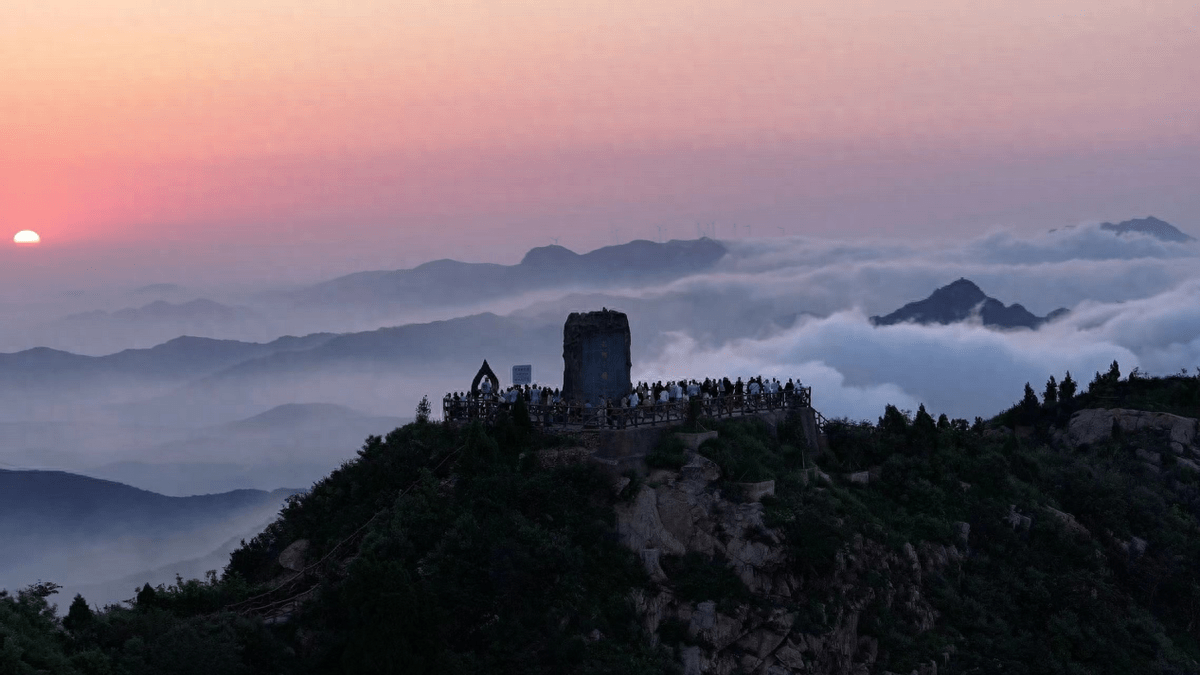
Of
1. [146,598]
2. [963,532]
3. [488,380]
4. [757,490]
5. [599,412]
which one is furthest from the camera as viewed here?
[963,532]

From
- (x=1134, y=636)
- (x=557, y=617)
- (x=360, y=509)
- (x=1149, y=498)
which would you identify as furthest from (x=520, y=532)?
(x=1149, y=498)

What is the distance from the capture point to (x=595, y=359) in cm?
4844

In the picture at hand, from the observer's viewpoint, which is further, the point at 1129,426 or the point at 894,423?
the point at 1129,426

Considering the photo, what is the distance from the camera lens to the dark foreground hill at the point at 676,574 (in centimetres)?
3606

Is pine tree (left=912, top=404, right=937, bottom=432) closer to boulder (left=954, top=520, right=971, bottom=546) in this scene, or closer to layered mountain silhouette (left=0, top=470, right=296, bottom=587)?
boulder (left=954, top=520, right=971, bottom=546)

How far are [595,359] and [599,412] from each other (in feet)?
12.1

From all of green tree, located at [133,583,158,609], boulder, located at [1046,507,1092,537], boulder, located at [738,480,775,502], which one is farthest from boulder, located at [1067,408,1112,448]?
green tree, located at [133,583,158,609]

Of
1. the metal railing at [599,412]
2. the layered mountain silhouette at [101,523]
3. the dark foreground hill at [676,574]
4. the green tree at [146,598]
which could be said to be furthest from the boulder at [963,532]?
the layered mountain silhouette at [101,523]

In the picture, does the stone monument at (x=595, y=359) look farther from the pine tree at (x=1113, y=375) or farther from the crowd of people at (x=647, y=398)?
the pine tree at (x=1113, y=375)

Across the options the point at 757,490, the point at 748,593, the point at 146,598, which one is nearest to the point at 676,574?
the point at 748,593

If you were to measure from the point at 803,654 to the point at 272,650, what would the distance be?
1707 centimetres

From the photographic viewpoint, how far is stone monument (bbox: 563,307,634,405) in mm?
48281

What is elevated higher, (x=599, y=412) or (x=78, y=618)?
(x=599, y=412)

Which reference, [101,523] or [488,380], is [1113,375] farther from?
[101,523]
